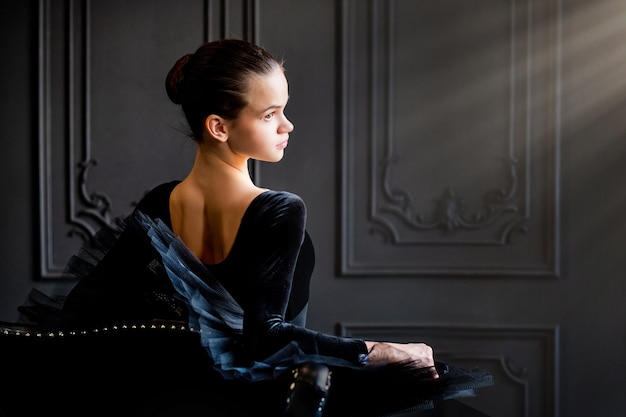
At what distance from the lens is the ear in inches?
58.7

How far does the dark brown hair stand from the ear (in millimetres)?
10

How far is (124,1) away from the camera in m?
3.37

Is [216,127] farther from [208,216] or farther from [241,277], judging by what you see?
[241,277]

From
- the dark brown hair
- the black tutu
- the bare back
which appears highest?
the dark brown hair

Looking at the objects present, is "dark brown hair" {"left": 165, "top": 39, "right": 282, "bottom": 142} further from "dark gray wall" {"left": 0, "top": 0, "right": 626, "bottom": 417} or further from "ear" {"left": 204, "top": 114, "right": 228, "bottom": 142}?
"dark gray wall" {"left": 0, "top": 0, "right": 626, "bottom": 417}

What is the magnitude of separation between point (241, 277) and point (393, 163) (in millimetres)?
2018

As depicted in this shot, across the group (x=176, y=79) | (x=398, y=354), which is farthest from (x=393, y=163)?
(x=398, y=354)

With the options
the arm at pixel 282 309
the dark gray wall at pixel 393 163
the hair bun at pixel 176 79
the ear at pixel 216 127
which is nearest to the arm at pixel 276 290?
the arm at pixel 282 309

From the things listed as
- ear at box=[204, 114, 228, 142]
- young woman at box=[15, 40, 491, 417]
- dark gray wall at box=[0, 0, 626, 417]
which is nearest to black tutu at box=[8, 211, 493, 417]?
young woman at box=[15, 40, 491, 417]

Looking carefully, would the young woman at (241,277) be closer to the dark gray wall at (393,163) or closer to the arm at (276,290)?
the arm at (276,290)

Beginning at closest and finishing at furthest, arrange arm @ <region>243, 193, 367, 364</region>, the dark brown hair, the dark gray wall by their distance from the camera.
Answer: arm @ <region>243, 193, 367, 364</region> < the dark brown hair < the dark gray wall

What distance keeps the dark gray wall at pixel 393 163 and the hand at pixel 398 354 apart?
6.45ft

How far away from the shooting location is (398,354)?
139 cm

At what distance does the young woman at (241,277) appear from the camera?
132cm
